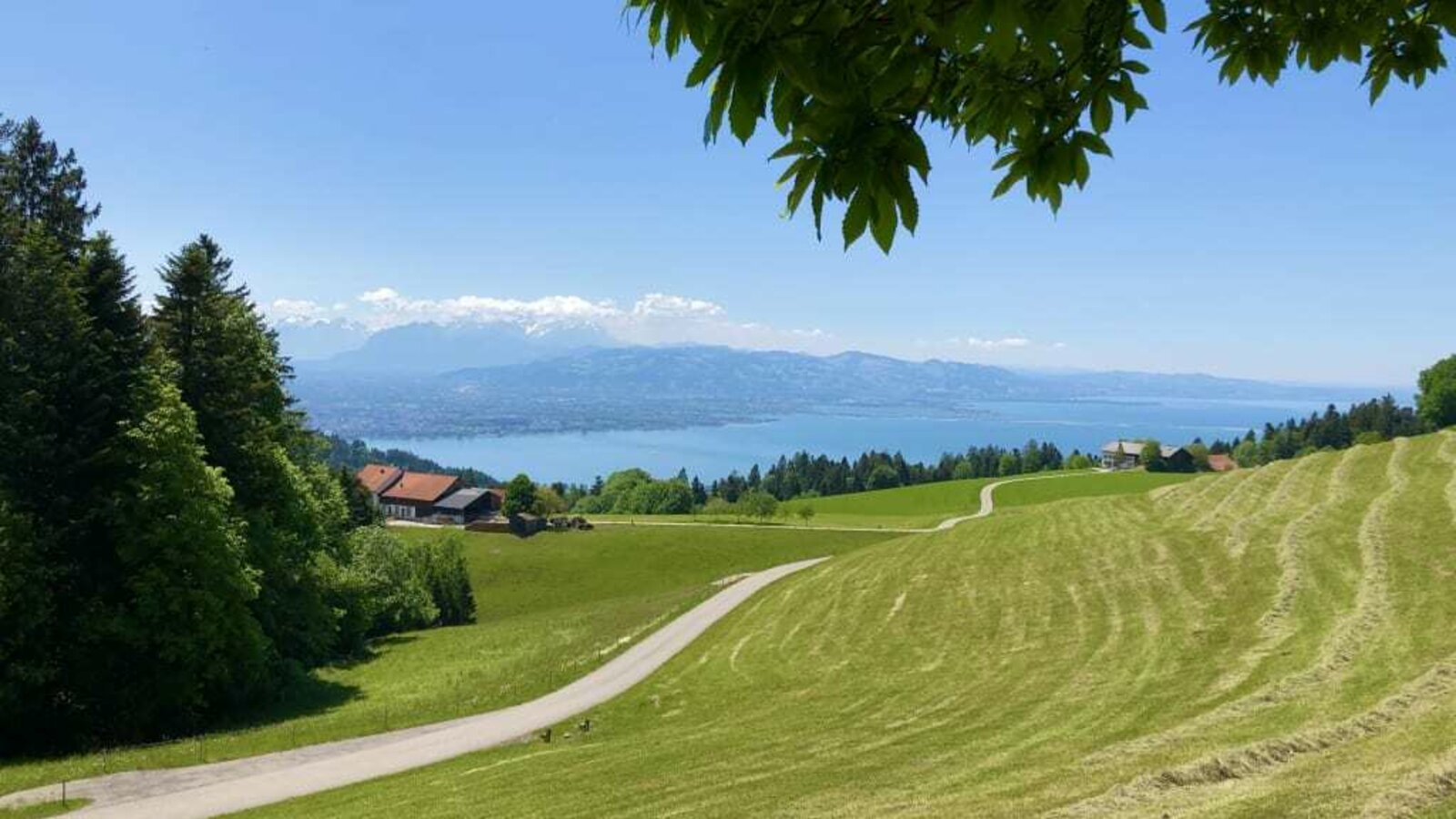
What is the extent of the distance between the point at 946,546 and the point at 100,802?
3061cm

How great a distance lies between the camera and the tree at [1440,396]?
329 feet

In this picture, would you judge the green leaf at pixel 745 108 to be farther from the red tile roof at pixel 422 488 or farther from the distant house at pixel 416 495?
the red tile roof at pixel 422 488

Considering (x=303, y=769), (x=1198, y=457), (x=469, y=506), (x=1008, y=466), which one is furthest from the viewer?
(x=1008, y=466)

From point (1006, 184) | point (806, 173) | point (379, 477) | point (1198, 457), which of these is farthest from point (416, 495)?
point (1198, 457)

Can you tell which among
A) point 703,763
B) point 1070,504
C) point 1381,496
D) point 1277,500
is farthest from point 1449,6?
point 1070,504

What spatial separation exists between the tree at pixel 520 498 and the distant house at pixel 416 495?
26.4 metres

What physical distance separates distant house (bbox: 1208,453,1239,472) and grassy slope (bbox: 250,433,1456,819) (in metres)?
111

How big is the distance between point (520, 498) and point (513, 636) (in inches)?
2046

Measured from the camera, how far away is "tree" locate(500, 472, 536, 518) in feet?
304

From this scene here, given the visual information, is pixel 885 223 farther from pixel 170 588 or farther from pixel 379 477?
pixel 379 477

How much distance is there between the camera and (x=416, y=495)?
117625 mm

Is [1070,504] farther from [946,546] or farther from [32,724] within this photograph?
[32,724]

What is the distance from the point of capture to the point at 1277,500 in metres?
32.6

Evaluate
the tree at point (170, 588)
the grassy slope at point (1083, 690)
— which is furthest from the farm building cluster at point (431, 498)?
the tree at point (170, 588)
